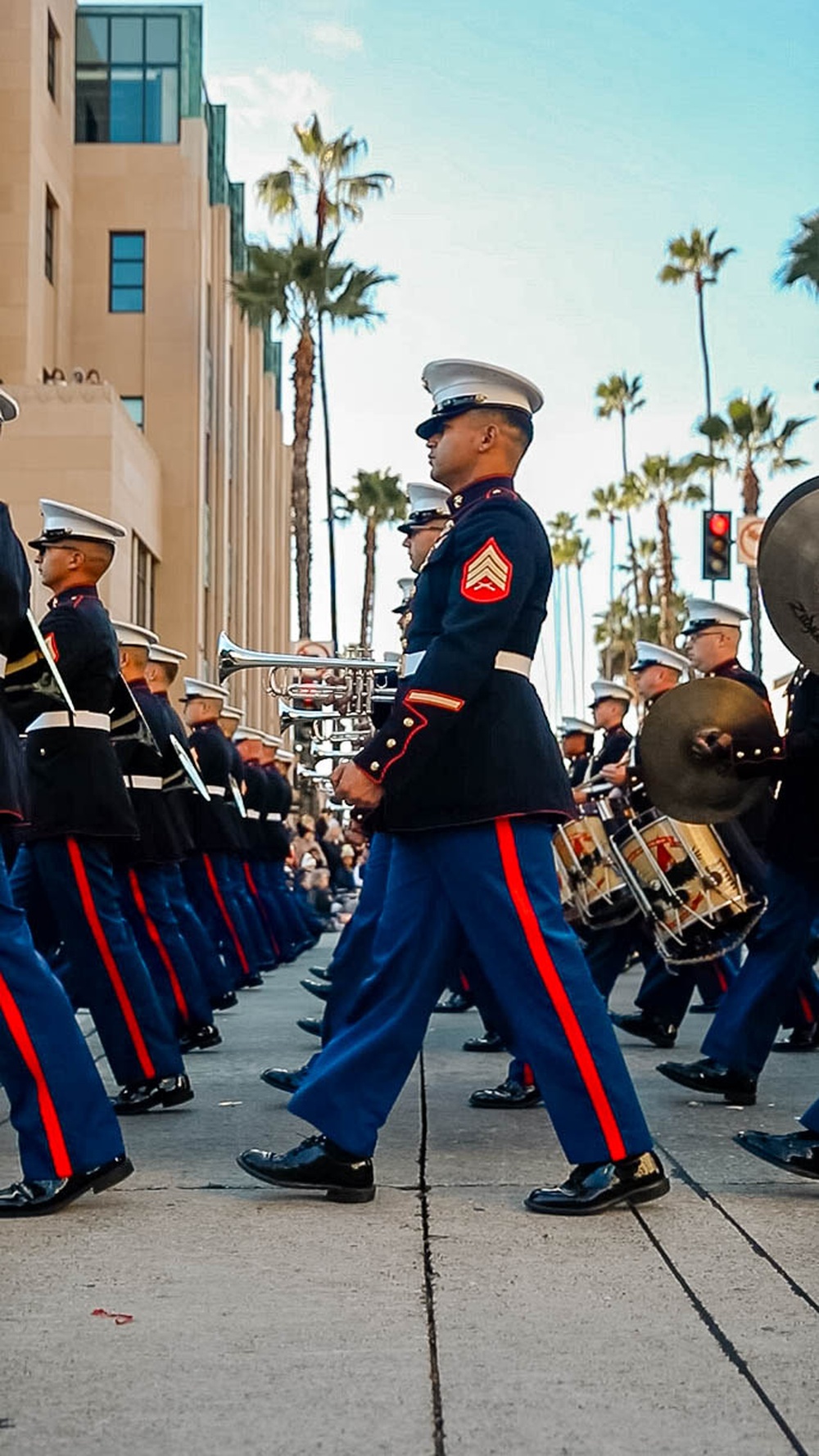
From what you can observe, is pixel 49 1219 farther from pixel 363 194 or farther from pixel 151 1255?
pixel 363 194

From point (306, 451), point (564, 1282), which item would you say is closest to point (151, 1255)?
point (564, 1282)

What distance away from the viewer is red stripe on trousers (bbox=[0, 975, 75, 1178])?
4.80 metres

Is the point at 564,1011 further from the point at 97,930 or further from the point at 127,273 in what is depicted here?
the point at 127,273

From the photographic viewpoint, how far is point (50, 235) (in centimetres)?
3825

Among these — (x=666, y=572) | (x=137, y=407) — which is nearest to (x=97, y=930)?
(x=137, y=407)

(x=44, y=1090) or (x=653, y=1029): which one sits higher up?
(x=44, y=1090)

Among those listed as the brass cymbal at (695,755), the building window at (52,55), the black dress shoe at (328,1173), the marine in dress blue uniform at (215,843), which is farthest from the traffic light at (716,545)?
the building window at (52,55)

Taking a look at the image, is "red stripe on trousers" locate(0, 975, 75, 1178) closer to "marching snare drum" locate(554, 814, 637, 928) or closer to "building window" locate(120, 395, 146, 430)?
"marching snare drum" locate(554, 814, 637, 928)

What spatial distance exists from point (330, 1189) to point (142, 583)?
110 ft

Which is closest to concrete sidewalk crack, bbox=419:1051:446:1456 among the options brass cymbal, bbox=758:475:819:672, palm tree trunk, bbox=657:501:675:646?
brass cymbal, bbox=758:475:819:672

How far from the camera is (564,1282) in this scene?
4.09 meters

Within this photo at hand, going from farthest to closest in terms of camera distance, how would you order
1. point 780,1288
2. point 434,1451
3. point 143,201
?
1. point 143,201
2. point 780,1288
3. point 434,1451

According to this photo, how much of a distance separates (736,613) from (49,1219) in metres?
5.23

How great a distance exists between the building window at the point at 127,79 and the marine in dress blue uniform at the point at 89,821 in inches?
1420
